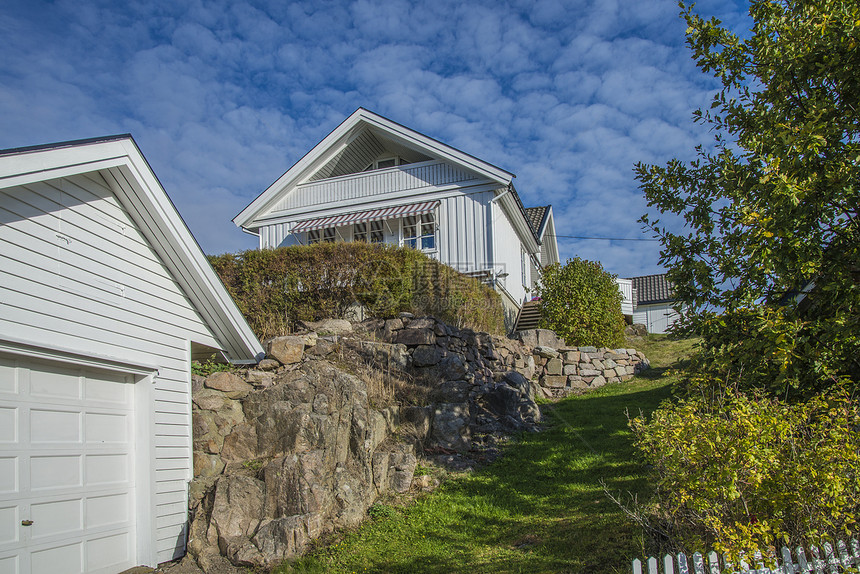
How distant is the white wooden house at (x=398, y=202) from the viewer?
782 inches

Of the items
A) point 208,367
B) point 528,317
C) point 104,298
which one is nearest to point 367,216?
point 528,317

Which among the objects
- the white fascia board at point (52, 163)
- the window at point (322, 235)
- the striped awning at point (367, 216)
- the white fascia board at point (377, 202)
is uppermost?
the white fascia board at point (377, 202)

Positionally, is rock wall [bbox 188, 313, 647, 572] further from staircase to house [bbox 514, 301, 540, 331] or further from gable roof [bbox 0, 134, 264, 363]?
staircase to house [bbox 514, 301, 540, 331]

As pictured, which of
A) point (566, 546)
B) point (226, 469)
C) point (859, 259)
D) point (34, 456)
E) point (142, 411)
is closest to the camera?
point (859, 259)

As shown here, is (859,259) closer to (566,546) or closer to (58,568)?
(566,546)

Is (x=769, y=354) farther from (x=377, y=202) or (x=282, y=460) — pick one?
(x=377, y=202)

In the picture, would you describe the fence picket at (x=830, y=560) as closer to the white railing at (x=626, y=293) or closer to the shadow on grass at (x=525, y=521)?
the shadow on grass at (x=525, y=521)

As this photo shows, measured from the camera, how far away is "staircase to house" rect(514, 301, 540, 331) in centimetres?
2177

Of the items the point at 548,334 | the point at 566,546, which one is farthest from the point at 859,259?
the point at 548,334

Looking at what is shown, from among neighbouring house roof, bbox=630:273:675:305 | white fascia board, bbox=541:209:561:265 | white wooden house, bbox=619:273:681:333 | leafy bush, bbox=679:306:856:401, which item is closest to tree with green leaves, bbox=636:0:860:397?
leafy bush, bbox=679:306:856:401

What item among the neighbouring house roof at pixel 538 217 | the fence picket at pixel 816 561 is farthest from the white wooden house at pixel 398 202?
the fence picket at pixel 816 561

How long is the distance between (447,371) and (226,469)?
5195 mm

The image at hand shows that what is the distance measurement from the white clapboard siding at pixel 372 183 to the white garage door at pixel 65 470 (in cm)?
1428

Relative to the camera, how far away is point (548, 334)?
17.9 m
